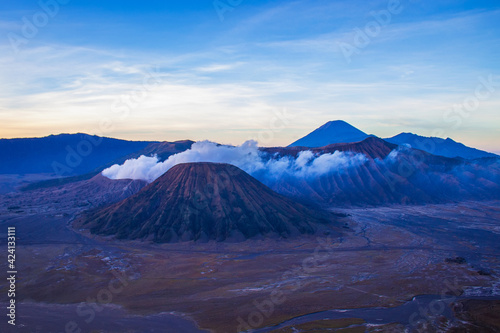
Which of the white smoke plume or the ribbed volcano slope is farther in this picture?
the white smoke plume

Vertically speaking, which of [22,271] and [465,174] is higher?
[465,174]

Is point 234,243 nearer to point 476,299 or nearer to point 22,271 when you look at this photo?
point 22,271

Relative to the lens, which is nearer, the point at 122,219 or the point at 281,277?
the point at 281,277

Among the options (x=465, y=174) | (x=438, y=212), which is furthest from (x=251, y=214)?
(x=465, y=174)

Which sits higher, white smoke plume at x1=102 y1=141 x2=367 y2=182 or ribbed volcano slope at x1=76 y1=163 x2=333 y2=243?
white smoke plume at x1=102 y1=141 x2=367 y2=182

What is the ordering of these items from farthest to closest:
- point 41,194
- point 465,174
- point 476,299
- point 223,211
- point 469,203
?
point 465,174, point 41,194, point 469,203, point 223,211, point 476,299
